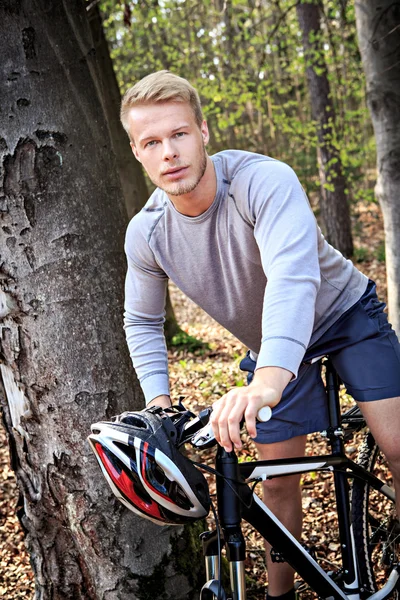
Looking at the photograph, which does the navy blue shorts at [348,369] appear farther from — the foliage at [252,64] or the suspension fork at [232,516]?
the foliage at [252,64]

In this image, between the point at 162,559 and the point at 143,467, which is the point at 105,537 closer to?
the point at 162,559

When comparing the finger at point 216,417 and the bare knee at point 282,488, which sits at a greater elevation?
the finger at point 216,417

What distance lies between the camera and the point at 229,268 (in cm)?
255

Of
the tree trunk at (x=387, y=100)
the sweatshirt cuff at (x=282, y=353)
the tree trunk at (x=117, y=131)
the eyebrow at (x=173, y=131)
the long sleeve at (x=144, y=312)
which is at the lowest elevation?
the sweatshirt cuff at (x=282, y=353)

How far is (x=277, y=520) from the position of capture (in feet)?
7.47

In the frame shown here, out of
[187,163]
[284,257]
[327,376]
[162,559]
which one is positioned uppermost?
[187,163]

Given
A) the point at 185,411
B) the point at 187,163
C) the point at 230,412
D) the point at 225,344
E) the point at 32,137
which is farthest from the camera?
the point at 225,344

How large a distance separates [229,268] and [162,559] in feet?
4.71

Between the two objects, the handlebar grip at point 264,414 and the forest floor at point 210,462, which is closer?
the handlebar grip at point 264,414

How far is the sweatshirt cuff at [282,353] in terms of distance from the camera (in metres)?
1.87

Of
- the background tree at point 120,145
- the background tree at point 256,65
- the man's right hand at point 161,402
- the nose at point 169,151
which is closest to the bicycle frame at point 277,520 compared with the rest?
the man's right hand at point 161,402

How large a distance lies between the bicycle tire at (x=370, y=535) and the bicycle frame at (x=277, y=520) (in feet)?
0.33

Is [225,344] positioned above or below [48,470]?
above

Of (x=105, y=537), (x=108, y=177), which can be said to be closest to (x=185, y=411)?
(x=105, y=537)
